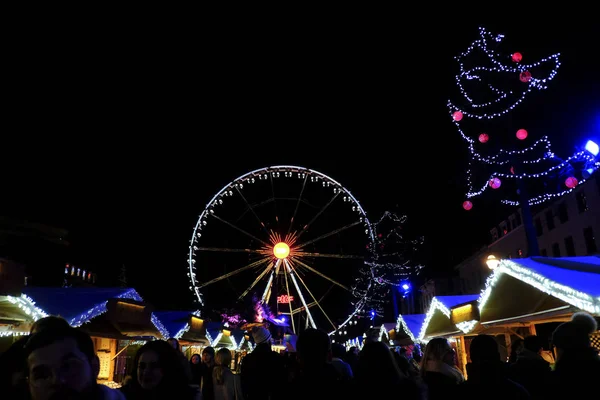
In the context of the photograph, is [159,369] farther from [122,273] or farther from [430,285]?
[430,285]

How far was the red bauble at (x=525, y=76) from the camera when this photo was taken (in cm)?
1536

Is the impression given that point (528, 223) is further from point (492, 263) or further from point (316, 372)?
point (316, 372)

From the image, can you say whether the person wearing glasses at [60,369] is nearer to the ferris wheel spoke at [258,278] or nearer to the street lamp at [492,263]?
the street lamp at [492,263]

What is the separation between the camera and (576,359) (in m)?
3.51

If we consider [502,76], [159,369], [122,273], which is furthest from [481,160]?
[122,273]

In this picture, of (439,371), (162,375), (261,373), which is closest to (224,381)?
(261,373)

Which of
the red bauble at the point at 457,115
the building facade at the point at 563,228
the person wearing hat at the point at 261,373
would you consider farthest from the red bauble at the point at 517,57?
the building facade at the point at 563,228

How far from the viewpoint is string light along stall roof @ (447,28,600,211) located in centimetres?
1566

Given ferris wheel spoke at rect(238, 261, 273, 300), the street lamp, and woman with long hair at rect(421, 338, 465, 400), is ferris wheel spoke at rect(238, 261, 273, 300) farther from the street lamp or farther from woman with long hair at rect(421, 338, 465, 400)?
woman with long hair at rect(421, 338, 465, 400)

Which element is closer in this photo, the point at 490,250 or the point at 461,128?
the point at 461,128

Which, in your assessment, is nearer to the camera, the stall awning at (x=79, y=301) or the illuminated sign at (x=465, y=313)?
the illuminated sign at (x=465, y=313)

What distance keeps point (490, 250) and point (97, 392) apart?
46.8 metres

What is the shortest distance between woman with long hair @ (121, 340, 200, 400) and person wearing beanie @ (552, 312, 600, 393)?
98.5 inches

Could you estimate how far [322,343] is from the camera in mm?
3029
